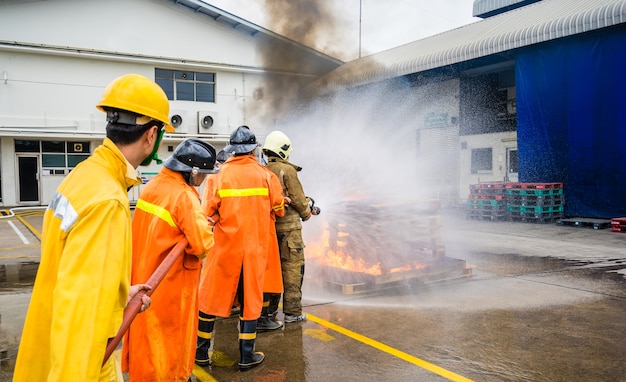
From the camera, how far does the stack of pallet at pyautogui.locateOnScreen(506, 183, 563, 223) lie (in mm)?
14508

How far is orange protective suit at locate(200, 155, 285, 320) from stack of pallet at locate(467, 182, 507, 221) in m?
12.7

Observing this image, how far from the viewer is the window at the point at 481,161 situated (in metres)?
19.0

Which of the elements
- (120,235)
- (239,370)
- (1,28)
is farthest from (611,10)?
(1,28)

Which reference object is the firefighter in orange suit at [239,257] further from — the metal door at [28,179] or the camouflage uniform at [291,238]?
the metal door at [28,179]

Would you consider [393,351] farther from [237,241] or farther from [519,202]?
[519,202]

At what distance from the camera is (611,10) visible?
1327 cm

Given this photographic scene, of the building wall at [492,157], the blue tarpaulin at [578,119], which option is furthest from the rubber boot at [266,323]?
the building wall at [492,157]

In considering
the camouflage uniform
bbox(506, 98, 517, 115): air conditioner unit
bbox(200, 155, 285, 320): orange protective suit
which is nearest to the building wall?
bbox(506, 98, 517, 115): air conditioner unit

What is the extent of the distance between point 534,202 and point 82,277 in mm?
15186

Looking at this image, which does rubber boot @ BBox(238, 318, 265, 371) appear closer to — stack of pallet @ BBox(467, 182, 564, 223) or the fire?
the fire

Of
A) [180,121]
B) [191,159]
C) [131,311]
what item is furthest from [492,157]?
[131,311]

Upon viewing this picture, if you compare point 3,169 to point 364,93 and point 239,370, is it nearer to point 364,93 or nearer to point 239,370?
point 364,93

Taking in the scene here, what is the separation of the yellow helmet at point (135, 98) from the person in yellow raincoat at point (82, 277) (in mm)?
144

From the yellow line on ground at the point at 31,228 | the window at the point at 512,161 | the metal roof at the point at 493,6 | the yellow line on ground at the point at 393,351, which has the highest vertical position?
the metal roof at the point at 493,6
